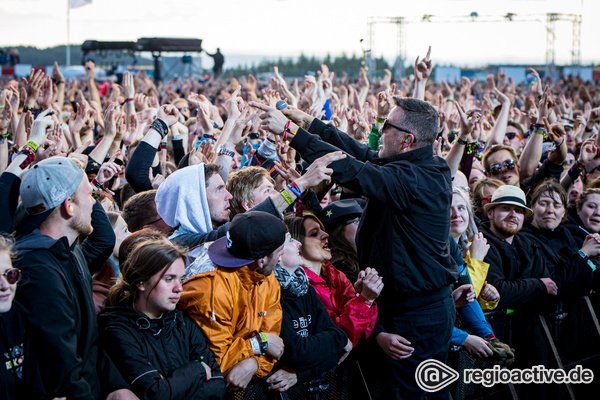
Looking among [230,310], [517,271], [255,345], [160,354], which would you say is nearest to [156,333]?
[160,354]

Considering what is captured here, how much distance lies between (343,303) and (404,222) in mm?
723

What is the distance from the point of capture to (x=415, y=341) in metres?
4.49

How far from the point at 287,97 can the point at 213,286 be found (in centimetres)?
587

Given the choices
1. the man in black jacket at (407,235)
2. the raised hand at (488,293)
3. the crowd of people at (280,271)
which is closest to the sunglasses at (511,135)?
the crowd of people at (280,271)

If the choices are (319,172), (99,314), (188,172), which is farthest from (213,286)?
(188,172)

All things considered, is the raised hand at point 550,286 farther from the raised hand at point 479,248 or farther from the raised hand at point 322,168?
the raised hand at point 322,168

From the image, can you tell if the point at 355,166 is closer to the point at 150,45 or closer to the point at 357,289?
the point at 357,289

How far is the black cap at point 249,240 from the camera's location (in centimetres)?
383

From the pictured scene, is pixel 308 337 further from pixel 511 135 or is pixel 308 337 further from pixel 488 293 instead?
pixel 511 135

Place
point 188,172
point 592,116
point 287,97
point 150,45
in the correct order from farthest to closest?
point 150,45 < point 592,116 < point 287,97 < point 188,172

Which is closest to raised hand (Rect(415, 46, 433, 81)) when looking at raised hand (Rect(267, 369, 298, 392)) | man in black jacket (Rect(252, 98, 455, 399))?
man in black jacket (Rect(252, 98, 455, 399))

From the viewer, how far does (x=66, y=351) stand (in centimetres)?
302

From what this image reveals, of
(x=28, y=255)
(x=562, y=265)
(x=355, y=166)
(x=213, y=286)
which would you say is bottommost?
(x=562, y=265)

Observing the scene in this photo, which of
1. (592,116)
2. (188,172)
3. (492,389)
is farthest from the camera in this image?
(592,116)
